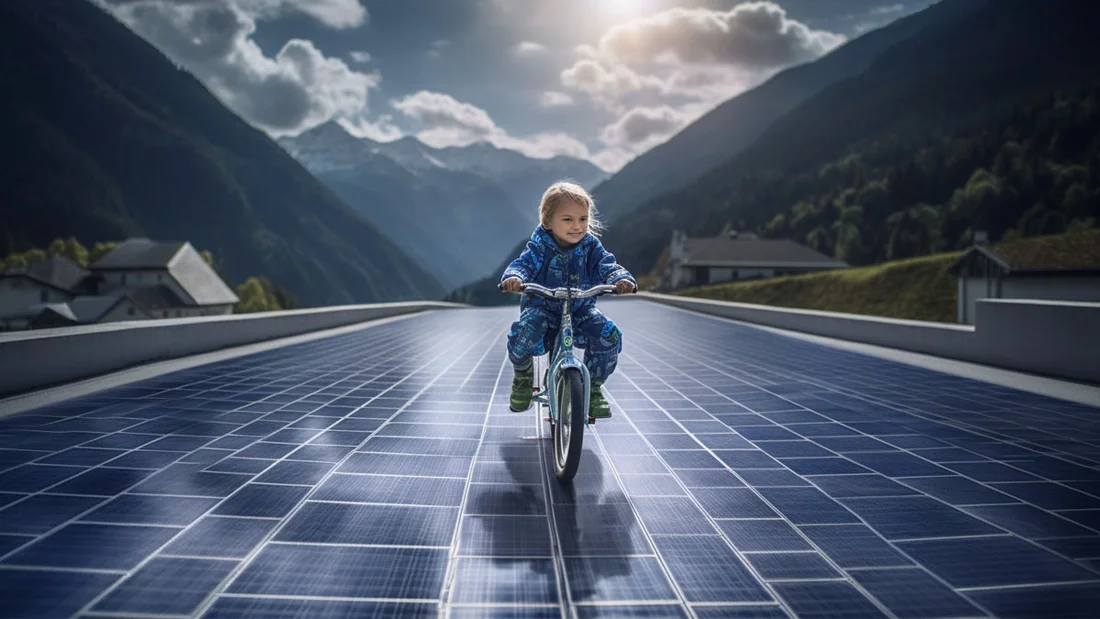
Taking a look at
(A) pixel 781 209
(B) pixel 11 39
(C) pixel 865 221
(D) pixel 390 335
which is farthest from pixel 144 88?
(D) pixel 390 335

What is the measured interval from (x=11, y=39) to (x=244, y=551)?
203m

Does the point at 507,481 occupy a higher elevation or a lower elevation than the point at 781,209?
lower

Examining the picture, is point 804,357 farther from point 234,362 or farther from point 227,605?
point 227,605

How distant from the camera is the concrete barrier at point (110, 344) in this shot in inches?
224

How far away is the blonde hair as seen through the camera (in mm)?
3764

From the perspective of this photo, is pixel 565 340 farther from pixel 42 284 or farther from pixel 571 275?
pixel 42 284

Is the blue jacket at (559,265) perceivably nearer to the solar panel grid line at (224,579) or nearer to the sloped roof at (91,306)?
the solar panel grid line at (224,579)

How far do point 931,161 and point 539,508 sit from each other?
110 m

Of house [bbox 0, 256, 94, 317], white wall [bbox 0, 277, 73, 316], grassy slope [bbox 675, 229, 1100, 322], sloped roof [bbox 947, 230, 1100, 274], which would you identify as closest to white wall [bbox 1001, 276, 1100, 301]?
sloped roof [bbox 947, 230, 1100, 274]

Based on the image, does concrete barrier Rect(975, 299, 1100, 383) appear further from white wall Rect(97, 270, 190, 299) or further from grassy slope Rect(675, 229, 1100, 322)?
white wall Rect(97, 270, 190, 299)

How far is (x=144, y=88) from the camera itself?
589 ft

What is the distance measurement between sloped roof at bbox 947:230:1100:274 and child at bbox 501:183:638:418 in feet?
143

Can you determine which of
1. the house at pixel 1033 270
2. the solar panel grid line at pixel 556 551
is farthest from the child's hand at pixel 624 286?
the house at pixel 1033 270

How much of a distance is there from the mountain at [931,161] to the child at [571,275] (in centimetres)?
8373
